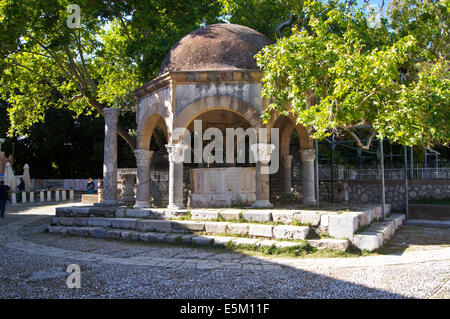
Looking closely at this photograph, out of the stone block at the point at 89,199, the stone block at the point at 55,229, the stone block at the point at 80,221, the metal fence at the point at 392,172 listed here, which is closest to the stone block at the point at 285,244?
the stone block at the point at 80,221

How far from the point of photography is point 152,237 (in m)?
8.11

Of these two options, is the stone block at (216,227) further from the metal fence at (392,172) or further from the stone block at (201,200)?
the metal fence at (392,172)

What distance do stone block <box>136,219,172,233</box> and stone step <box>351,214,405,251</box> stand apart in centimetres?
426

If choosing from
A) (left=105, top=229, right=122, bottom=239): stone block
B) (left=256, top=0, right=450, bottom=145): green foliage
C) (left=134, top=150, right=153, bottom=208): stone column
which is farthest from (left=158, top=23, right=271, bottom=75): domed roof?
(left=105, top=229, right=122, bottom=239): stone block

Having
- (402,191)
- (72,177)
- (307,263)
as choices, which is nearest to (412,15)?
(402,191)

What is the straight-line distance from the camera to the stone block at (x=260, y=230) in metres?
7.32

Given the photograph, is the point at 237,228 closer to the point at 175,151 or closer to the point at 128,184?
the point at 175,151

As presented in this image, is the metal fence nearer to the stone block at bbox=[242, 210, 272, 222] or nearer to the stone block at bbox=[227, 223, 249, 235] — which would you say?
the stone block at bbox=[242, 210, 272, 222]

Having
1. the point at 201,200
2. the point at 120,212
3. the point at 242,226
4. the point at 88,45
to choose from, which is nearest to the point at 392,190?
the point at 201,200

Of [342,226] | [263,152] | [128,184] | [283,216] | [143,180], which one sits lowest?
[342,226]

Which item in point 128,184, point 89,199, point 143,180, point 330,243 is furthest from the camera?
point 89,199

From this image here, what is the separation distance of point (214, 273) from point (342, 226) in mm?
2910

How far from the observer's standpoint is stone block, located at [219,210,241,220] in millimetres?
8117

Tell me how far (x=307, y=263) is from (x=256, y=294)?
6.20 ft
